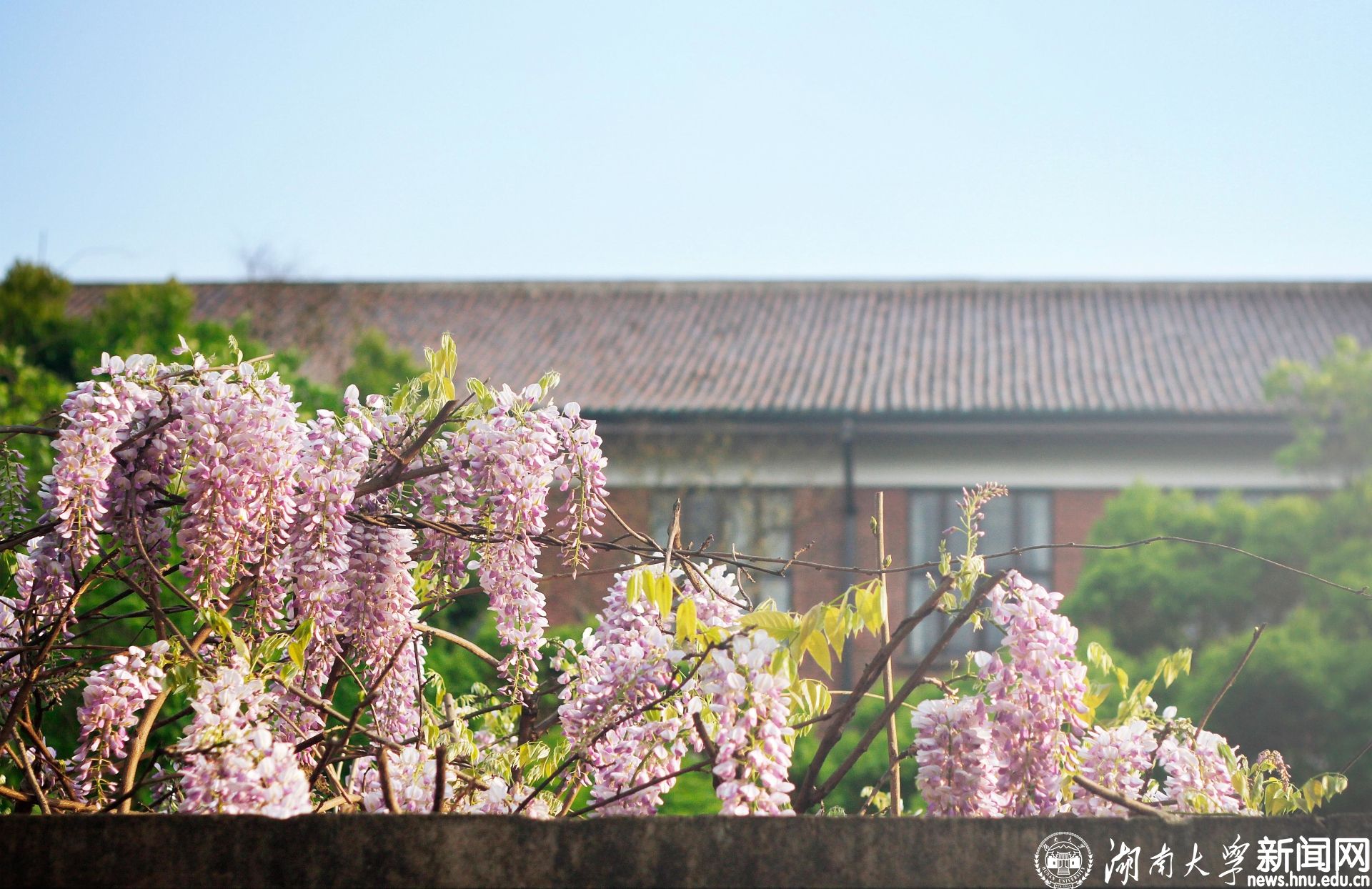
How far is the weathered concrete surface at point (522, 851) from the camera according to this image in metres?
1.41

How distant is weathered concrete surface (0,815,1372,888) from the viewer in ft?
4.63

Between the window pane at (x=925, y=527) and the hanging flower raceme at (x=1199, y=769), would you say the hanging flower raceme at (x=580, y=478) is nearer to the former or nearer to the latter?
the hanging flower raceme at (x=1199, y=769)

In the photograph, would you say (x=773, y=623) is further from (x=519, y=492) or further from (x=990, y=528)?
(x=990, y=528)

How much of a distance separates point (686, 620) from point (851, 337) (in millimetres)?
15215

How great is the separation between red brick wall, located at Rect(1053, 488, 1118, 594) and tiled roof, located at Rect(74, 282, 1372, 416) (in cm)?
101

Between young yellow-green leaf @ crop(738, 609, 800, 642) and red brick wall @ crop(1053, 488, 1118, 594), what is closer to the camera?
young yellow-green leaf @ crop(738, 609, 800, 642)

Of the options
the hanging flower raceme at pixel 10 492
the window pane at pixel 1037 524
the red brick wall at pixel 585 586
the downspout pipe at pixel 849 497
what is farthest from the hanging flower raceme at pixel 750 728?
the window pane at pixel 1037 524

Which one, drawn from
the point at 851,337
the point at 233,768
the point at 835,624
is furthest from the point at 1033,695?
the point at 851,337

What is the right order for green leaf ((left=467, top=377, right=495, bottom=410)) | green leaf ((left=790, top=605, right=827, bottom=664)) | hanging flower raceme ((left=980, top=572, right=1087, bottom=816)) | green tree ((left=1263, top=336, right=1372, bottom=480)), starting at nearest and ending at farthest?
green leaf ((left=790, top=605, right=827, bottom=664)) → hanging flower raceme ((left=980, top=572, right=1087, bottom=816)) → green leaf ((left=467, top=377, right=495, bottom=410)) → green tree ((left=1263, top=336, right=1372, bottom=480))

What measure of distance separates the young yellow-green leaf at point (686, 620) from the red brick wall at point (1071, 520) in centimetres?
1284

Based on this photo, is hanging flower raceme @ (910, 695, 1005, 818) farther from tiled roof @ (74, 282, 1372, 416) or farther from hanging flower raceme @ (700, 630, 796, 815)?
tiled roof @ (74, 282, 1372, 416)

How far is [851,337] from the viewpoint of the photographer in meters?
16.7

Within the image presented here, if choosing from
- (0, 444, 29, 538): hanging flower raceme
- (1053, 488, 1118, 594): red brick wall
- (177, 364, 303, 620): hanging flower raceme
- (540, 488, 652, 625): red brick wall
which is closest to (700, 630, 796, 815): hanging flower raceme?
(177, 364, 303, 620): hanging flower raceme

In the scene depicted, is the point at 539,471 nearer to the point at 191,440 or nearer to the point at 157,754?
the point at 191,440
